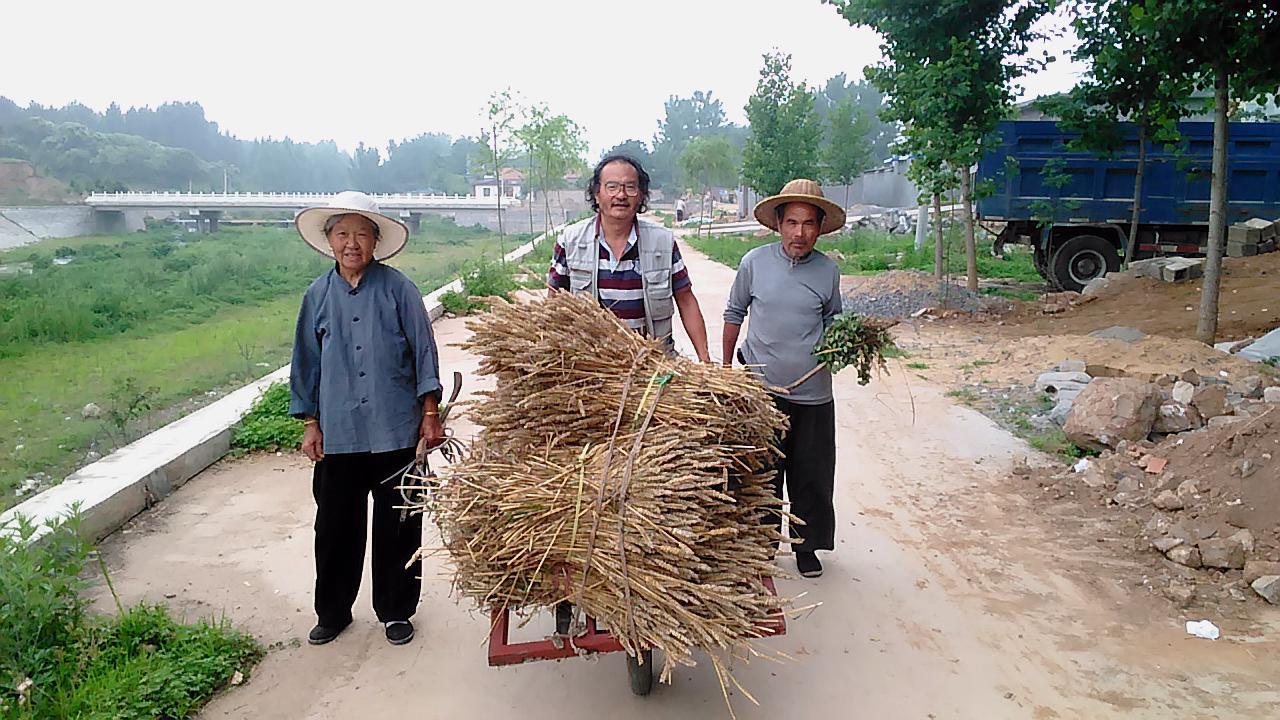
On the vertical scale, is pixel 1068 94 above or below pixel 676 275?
above

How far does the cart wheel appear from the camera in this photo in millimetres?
2650

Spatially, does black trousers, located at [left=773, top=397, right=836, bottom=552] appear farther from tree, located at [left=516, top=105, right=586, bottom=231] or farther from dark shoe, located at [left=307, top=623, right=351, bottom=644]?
tree, located at [left=516, top=105, right=586, bottom=231]

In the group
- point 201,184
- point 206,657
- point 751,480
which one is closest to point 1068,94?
point 751,480

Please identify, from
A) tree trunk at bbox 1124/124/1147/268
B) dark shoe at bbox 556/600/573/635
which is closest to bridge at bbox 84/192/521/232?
tree trunk at bbox 1124/124/1147/268

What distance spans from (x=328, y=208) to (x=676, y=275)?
1.29m

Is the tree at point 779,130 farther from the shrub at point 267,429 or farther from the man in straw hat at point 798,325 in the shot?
the man in straw hat at point 798,325

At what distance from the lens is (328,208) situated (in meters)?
2.92

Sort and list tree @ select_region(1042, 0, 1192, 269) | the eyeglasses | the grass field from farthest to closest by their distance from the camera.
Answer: tree @ select_region(1042, 0, 1192, 269), the grass field, the eyeglasses

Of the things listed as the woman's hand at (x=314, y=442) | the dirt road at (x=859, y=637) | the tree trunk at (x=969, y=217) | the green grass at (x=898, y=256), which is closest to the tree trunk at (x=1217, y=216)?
the tree trunk at (x=969, y=217)

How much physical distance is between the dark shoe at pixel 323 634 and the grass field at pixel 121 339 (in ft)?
7.53

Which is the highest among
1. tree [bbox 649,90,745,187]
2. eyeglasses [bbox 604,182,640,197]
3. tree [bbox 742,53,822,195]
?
tree [bbox 649,90,745,187]

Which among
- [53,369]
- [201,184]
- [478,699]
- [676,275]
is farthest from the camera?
[201,184]

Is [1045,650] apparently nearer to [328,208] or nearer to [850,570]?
[850,570]

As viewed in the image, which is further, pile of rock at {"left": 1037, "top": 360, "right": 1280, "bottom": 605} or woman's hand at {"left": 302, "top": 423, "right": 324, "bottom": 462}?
pile of rock at {"left": 1037, "top": 360, "right": 1280, "bottom": 605}
